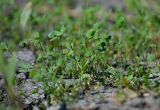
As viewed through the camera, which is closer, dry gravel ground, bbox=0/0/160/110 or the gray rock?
dry gravel ground, bbox=0/0/160/110

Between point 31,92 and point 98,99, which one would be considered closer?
point 98,99

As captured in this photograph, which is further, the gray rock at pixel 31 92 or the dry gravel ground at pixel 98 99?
the gray rock at pixel 31 92

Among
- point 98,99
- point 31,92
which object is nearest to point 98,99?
point 98,99

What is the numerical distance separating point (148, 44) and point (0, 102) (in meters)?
1.63

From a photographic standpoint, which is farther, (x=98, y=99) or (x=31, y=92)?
(x=31, y=92)

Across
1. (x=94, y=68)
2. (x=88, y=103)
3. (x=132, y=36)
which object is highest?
(x=132, y=36)

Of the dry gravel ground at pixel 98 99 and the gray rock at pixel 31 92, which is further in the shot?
the gray rock at pixel 31 92

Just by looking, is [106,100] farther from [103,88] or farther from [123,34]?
[123,34]

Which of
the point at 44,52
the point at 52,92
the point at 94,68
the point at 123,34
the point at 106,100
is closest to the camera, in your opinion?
the point at 106,100

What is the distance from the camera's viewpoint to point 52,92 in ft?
10.3

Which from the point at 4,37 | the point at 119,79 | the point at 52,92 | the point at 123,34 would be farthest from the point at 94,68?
the point at 4,37

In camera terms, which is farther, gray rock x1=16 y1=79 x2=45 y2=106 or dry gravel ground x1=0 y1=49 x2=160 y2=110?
gray rock x1=16 y1=79 x2=45 y2=106

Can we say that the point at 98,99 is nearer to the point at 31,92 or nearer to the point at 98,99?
the point at 98,99

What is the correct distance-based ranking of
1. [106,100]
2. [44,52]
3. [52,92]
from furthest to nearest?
[44,52]
[52,92]
[106,100]
